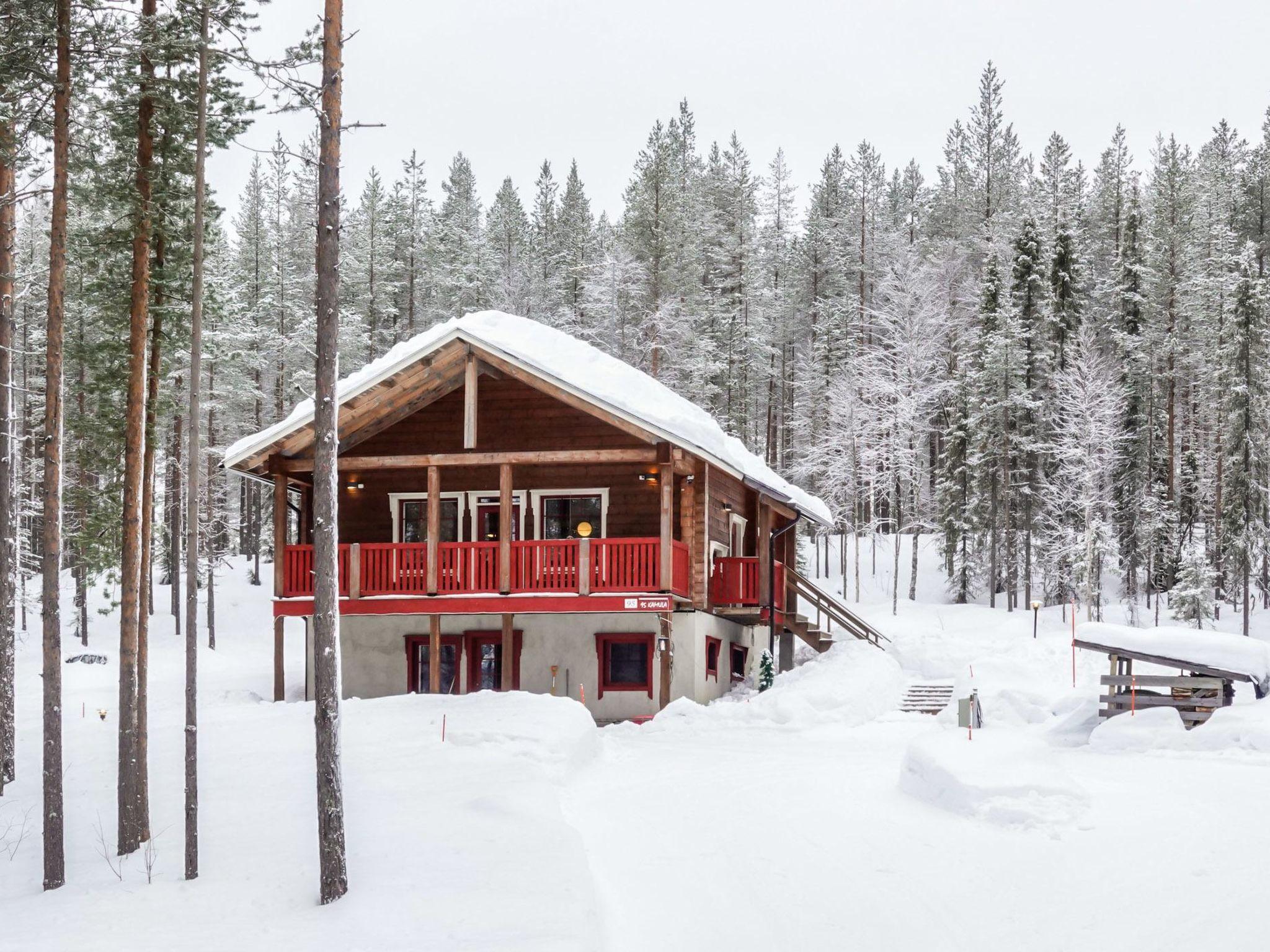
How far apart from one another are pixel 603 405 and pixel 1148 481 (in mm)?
32560

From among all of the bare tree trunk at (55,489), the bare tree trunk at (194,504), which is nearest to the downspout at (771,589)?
the bare tree trunk at (194,504)

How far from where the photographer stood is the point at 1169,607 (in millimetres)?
43031

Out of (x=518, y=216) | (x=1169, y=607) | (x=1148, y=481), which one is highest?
(x=518, y=216)

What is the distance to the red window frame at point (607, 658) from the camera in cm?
2441

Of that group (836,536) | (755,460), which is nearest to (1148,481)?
(836,536)

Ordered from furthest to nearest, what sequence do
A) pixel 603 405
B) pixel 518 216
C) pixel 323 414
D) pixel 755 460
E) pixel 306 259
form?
1. pixel 518 216
2. pixel 306 259
3. pixel 755 460
4. pixel 603 405
5. pixel 323 414

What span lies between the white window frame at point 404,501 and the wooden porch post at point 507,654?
3.27m

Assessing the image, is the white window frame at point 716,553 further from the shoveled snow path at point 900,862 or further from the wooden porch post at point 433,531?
the shoveled snow path at point 900,862

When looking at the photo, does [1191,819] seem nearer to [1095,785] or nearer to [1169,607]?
[1095,785]

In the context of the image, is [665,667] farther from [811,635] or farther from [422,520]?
[811,635]

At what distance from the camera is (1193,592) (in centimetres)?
4034

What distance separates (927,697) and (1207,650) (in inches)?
315

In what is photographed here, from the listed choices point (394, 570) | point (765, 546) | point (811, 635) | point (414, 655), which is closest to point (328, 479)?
point (394, 570)

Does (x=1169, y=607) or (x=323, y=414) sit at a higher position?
(x=323, y=414)
